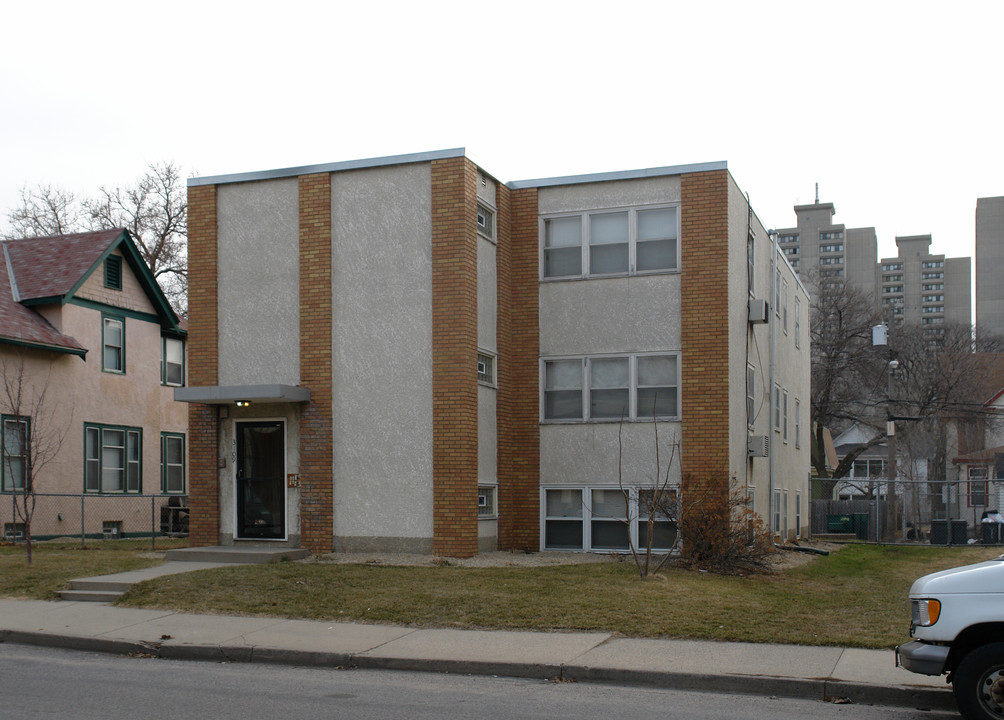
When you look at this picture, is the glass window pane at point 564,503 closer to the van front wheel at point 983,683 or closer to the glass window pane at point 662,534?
the glass window pane at point 662,534

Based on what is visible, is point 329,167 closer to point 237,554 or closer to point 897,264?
point 237,554

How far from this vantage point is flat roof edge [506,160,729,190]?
62.8 ft

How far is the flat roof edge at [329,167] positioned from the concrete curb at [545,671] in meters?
9.73

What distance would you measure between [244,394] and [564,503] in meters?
6.20

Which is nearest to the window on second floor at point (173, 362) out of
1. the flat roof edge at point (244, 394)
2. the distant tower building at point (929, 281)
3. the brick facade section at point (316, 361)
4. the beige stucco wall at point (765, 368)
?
the flat roof edge at point (244, 394)

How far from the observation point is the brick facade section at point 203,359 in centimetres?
1892

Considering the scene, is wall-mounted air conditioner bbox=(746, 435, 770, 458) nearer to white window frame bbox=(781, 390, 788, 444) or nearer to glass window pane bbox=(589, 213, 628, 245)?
glass window pane bbox=(589, 213, 628, 245)

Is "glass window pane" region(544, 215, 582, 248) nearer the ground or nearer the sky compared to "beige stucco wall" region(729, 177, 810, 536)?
nearer the sky

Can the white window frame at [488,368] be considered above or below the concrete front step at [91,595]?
above

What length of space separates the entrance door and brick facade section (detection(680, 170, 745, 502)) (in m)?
7.08

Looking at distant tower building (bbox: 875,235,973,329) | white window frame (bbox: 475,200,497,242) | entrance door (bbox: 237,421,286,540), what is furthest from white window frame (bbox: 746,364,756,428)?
distant tower building (bbox: 875,235,973,329)

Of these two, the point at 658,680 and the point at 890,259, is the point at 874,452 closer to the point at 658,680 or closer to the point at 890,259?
the point at 658,680

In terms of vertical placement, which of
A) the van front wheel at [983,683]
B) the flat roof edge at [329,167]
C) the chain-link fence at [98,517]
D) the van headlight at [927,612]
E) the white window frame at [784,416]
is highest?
the flat roof edge at [329,167]

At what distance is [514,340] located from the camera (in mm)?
20359
